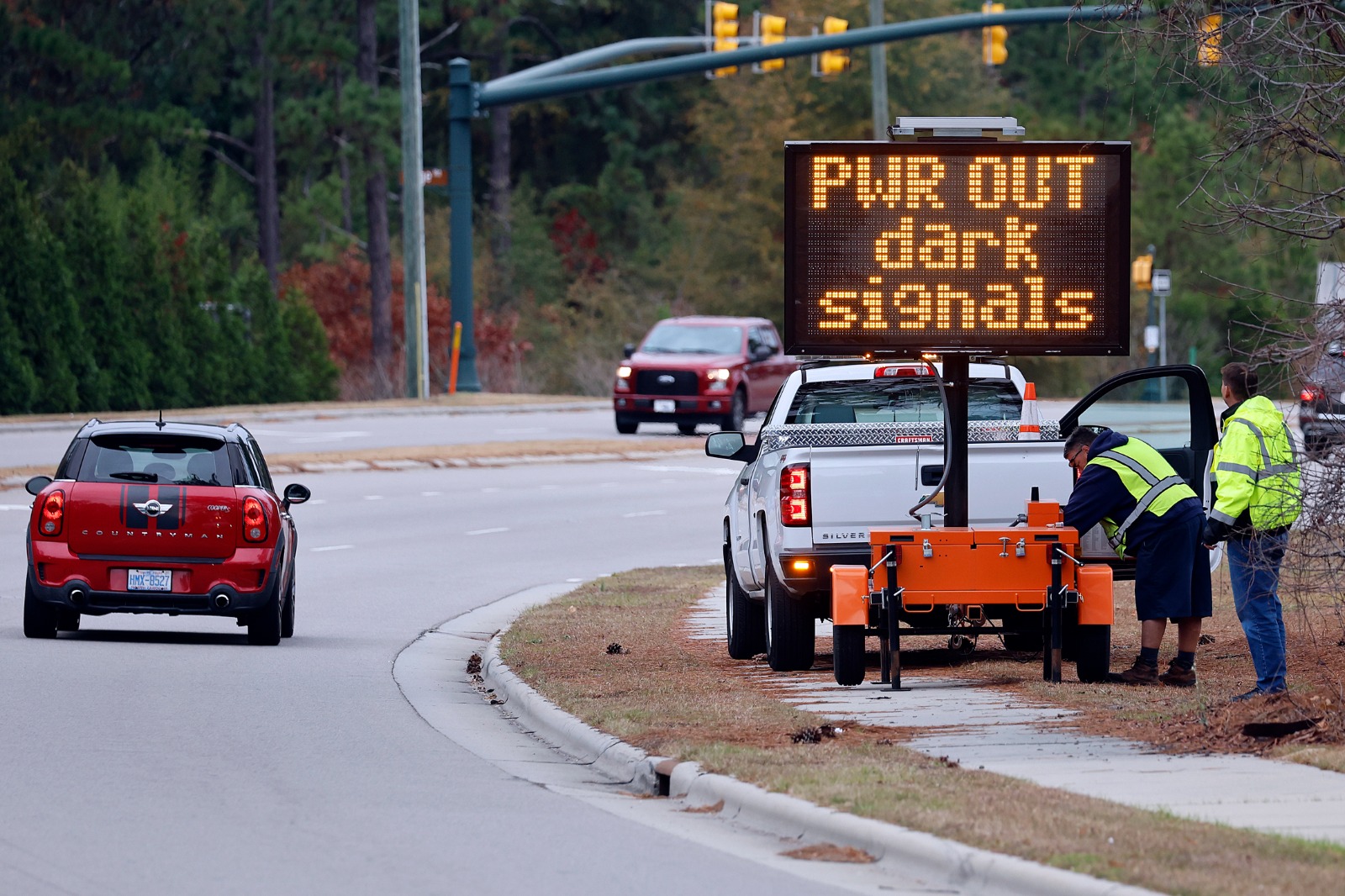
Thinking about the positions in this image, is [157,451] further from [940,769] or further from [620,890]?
[620,890]

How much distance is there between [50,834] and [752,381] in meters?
29.8

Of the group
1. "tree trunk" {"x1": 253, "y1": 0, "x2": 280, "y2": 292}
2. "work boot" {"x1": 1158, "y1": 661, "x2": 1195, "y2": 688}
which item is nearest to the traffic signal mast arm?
"work boot" {"x1": 1158, "y1": 661, "x2": 1195, "y2": 688}

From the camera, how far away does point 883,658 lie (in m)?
12.9

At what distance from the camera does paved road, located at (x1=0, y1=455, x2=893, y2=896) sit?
323 inches

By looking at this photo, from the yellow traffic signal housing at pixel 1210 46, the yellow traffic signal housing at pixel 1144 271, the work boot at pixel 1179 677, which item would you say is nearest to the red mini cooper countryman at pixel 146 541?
the work boot at pixel 1179 677

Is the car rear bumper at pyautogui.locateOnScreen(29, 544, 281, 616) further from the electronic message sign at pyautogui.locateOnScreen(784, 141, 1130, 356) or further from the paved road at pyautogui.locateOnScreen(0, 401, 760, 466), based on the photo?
the paved road at pyautogui.locateOnScreen(0, 401, 760, 466)

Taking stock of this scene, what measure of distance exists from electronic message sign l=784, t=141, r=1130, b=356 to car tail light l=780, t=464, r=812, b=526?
968 millimetres

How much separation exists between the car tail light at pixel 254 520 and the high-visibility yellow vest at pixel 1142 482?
5.89m

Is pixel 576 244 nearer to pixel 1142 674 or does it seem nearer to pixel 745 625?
pixel 745 625

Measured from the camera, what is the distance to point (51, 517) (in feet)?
51.0

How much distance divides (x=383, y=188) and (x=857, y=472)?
4897 centimetres

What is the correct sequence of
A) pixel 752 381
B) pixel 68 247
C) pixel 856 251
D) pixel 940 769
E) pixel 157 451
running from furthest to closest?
pixel 68 247
pixel 752 381
pixel 157 451
pixel 856 251
pixel 940 769

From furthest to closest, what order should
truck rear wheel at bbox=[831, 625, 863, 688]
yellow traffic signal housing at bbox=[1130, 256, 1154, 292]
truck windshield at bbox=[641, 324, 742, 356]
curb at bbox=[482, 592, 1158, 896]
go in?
yellow traffic signal housing at bbox=[1130, 256, 1154, 292] < truck windshield at bbox=[641, 324, 742, 356] < truck rear wheel at bbox=[831, 625, 863, 688] < curb at bbox=[482, 592, 1158, 896]

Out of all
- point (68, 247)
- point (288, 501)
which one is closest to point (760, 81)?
point (68, 247)
